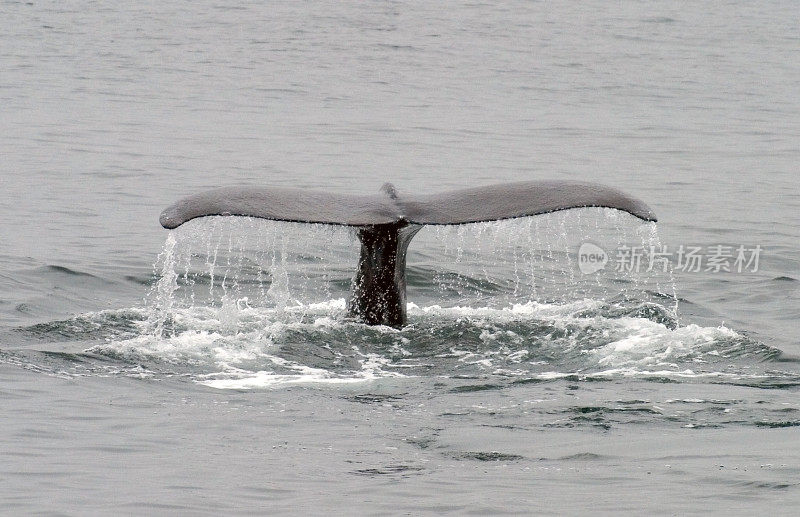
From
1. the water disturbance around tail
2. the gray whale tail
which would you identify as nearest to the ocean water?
the water disturbance around tail

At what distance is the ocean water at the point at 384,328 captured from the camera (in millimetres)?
5859

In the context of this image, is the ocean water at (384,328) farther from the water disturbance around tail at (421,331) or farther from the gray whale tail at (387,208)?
the gray whale tail at (387,208)

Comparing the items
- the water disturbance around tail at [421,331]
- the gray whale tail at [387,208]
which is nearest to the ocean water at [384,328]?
the water disturbance around tail at [421,331]

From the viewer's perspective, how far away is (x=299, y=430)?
6586 millimetres

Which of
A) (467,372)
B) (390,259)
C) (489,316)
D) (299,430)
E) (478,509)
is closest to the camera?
(478,509)

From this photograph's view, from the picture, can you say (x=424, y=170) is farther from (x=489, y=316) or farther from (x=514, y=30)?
(x=514, y=30)

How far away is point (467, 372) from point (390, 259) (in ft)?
3.31

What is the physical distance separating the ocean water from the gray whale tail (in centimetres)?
16

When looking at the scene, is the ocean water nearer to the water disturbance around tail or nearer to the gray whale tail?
the water disturbance around tail

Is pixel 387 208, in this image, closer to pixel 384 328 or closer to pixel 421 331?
pixel 384 328

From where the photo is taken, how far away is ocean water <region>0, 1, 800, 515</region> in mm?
5859

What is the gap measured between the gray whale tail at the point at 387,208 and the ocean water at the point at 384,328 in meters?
0.16

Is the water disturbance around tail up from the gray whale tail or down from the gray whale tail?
down

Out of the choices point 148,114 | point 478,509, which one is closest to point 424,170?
point 148,114
